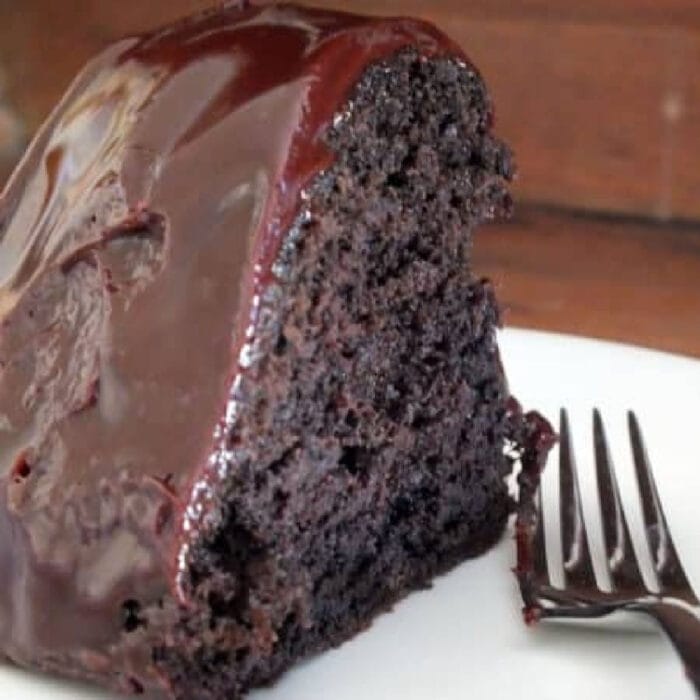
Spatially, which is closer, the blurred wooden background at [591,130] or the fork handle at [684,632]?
the fork handle at [684,632]

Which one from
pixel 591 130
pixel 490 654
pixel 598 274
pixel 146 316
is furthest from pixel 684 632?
pixel 591 130

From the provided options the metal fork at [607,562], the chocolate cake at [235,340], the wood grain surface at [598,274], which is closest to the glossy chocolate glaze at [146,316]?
the chocolate cake at [235,340]

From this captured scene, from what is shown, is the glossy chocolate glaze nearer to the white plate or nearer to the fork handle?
the white plate

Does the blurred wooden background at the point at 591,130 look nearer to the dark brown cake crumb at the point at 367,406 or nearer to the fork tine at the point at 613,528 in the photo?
the fork tine at the point at 613,528

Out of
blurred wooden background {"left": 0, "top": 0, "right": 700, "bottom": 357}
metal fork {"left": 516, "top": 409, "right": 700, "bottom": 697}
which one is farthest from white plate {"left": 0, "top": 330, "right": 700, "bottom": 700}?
blurred wooden background {"left": 0, "top": 0, "right": 700, "bottom": 357}

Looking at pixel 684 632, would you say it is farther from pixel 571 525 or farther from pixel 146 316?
pixel 146 316

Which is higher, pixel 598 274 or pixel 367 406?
pixel 367 406
